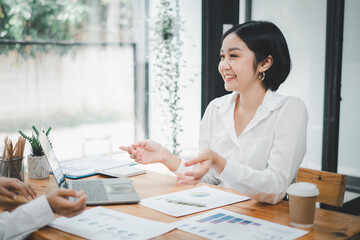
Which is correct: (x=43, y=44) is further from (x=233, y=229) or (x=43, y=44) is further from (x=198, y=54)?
(x=233, y=229)

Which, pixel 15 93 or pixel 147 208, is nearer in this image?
pixel 147 208

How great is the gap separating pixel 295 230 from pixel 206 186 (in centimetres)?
57

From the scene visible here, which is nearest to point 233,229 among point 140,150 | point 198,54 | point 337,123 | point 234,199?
point 234,199

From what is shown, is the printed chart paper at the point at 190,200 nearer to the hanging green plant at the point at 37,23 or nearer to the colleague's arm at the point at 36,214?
the colleague's arm at the point at 36,214

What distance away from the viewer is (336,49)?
116 inches

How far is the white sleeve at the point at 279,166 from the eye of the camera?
1.56 metres

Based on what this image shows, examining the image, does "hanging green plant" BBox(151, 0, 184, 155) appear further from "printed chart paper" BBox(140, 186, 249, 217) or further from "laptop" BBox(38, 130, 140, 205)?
"printed chart paper" BBox(140, 186, 249, 217)

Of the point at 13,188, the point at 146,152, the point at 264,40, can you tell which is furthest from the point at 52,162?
the point at 264,40

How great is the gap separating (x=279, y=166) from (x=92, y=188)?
2.60 feet

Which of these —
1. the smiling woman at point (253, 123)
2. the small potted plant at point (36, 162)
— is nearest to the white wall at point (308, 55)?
the smiling woman at point (253, 123)

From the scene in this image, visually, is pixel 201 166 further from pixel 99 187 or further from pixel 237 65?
pixel 237 65

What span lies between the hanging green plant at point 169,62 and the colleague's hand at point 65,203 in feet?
9.12

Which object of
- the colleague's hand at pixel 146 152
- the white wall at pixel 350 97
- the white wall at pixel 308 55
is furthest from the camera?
the white wall at pixel 308 55

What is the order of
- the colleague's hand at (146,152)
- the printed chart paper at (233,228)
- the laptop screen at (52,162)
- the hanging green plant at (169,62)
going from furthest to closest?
the hanging green plant at (169,62), the colleague's hand at (146,152), the laptop screen at (52,162), the printed chart paper at (233,228)
